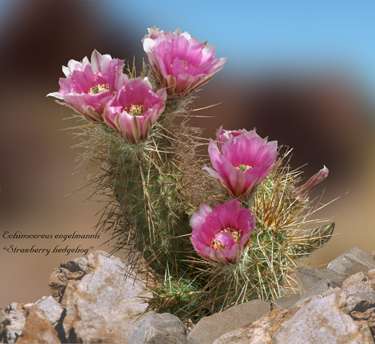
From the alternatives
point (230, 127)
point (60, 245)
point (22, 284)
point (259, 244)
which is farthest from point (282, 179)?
point (230, 127)

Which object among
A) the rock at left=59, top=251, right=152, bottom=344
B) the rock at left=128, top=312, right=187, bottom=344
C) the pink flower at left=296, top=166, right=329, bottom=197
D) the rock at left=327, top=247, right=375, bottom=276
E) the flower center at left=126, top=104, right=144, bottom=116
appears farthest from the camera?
the rock at left=327, top=247, right=375, bottom=276

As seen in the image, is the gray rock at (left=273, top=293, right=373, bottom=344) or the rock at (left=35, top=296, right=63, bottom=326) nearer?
the gray rock at (left=273, top=293, right=373, bottom=344)

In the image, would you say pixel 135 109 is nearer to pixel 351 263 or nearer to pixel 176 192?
pixel 176 192

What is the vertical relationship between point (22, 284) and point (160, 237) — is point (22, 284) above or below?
below

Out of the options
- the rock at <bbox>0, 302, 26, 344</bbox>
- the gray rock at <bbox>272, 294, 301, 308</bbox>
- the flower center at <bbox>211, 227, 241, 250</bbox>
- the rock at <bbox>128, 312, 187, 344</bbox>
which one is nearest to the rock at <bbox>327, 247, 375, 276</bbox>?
the gray rock at <bbox>272, 294, 301, 308</bbox>

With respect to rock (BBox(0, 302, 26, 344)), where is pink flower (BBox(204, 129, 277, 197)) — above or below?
above

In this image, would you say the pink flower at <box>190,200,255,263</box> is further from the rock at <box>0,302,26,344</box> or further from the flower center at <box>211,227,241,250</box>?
the rock at <box>0,302,26,344</box>

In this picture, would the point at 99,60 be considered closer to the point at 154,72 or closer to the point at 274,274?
the point at 154,72

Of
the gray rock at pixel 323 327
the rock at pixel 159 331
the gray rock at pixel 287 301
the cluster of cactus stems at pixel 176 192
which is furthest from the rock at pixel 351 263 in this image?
the gray rock at pixel 323 327
